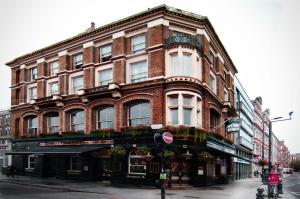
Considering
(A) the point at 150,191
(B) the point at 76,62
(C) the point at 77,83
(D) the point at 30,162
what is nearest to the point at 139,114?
(A) the point at 150,191

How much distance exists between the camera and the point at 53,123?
A: 121 feet

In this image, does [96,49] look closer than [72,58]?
Yes

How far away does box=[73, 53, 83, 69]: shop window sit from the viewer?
114 feet

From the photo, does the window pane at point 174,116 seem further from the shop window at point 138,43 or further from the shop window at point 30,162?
the shop window at point 30,162

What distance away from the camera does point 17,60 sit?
41.5m

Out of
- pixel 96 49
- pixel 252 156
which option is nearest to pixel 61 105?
pixel 96 49

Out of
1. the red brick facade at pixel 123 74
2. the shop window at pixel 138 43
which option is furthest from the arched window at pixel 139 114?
the shop window at pixel 138 43

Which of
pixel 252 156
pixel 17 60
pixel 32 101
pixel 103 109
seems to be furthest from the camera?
pixel 252 156

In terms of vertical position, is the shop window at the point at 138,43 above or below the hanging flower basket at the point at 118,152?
above

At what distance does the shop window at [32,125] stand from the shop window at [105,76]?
11687mm

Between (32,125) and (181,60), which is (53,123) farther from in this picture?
(181,60)

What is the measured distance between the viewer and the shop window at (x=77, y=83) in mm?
34312

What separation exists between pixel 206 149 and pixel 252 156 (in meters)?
44.6

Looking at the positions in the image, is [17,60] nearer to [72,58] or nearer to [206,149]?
[72,58]
